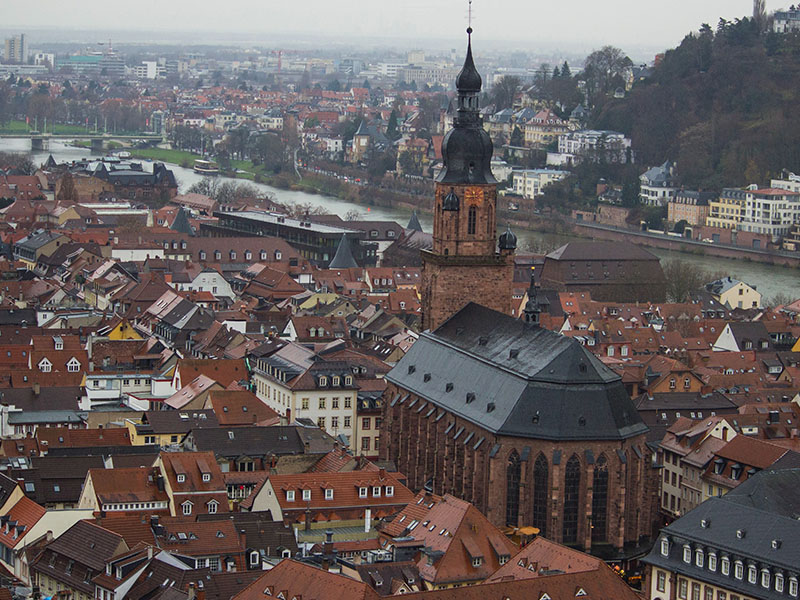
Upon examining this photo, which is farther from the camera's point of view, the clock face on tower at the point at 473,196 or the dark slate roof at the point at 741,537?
the clock face on tower at the point at 473,196

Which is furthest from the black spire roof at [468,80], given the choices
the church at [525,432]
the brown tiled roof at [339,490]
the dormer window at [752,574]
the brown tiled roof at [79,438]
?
the dormer window at [752,574]

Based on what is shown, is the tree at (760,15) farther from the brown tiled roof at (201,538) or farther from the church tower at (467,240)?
the brown tiled roof at (201,538)

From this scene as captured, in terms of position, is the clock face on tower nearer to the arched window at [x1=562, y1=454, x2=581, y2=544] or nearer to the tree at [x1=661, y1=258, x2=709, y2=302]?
the arched window at [x1=562, y1=454, x2=581, y2=544]

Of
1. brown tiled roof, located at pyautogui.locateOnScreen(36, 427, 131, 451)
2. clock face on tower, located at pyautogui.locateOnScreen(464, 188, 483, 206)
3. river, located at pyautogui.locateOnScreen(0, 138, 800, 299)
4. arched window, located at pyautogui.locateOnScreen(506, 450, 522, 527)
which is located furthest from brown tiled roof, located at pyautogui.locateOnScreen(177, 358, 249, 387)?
river, located at pyautogui.locateOnScreen(0, 138, 800, 299)

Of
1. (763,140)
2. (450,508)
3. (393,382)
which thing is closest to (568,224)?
(763,140)

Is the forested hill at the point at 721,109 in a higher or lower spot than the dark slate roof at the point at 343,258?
higher

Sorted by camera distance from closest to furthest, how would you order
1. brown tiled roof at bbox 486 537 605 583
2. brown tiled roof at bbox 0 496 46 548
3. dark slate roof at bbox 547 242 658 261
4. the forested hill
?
brown tiled roof at bbox 486 537 605 583 < brown tiled roof at bbox 0 496 46 548 < dark slate roof at bbox 547 242 658 261 < the forested hill
